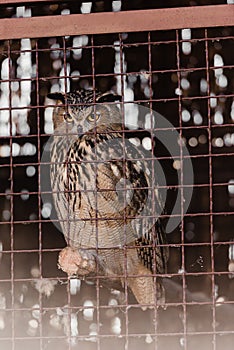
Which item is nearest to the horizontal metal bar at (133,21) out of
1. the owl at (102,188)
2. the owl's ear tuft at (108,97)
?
the owl at (102,188)

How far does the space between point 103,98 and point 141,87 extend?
44 cm

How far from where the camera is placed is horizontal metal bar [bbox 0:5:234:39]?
8.95 ft

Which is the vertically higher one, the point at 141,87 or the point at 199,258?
the point at 141,87

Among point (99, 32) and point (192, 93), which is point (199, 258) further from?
point (99, 32)

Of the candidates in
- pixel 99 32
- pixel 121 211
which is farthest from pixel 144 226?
pixel 99 32

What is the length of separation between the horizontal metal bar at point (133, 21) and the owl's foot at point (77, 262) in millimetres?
975

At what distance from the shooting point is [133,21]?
2.74 metres

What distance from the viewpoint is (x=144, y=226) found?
3650mm

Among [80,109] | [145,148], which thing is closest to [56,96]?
[80,109]

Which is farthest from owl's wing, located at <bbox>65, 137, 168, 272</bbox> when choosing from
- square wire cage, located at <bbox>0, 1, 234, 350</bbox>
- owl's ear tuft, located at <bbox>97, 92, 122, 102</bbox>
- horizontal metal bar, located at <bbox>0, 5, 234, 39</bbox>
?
horizontal metal bar, located at <bbox>0, 5, 234, 39</bbox>

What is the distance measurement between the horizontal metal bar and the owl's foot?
0.97 meters

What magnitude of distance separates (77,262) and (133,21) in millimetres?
1036

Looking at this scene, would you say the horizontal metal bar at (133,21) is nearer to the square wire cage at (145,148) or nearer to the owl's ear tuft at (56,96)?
the owl's ear tuft at (56,96)

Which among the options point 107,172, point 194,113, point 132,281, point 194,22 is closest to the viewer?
point 194,22
